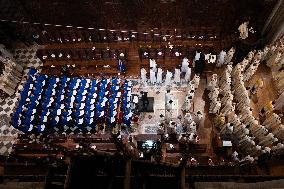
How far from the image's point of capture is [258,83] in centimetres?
1252

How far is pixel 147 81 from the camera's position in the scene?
13148 millimetres

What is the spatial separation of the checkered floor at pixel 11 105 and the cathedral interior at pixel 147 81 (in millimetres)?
39

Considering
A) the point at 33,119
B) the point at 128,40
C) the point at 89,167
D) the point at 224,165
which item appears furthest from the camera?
the point at 128,40

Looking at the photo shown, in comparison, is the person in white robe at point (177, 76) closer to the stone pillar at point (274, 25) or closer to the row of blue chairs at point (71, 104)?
the row of blue chairs at point (71, 104)

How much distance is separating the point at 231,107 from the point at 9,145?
7.29 meters

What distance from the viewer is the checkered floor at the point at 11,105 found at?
12125 mm

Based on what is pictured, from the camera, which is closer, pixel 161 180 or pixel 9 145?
pixel 161 180

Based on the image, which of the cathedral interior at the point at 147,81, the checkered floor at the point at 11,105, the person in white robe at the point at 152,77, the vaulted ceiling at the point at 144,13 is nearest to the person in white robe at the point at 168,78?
the cathedral interior at the point at 147,81

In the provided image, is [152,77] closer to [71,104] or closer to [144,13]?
[144,13]

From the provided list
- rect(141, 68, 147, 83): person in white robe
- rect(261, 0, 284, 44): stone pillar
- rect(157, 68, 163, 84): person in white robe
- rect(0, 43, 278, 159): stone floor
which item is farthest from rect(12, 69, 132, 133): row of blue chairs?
rect(261, 0, 284, 44): stone pillar

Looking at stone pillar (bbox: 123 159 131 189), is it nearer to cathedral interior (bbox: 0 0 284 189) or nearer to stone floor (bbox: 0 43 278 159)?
cathedral interior (bbox: 0 0 284 189)

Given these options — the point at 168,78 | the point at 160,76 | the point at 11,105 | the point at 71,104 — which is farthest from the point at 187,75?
the point at 11,105

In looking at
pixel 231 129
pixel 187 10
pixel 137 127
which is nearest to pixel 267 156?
pixel 231 129

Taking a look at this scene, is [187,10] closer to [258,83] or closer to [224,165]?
[258,83]
